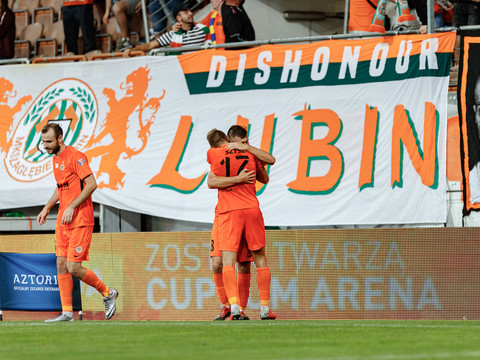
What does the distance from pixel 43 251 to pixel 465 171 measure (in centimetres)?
564

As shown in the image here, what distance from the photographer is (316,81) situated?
12.8 meters

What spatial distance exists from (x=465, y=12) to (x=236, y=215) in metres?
5.87

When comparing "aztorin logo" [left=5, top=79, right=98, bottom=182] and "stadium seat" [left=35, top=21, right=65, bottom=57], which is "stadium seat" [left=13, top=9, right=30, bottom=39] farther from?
"aztorin logo" [left=5, top=79, right=98, bottom=182]

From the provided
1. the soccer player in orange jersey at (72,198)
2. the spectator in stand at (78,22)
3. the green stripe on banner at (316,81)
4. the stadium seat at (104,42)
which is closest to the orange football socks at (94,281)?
the soccer player in orange jersey at (72,198)

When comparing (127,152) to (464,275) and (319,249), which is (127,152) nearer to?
(319,249)

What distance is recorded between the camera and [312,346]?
587 centimetres

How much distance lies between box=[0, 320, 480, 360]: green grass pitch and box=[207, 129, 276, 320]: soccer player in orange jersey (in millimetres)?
1130

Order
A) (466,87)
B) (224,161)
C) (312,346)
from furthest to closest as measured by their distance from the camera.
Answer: (466,87) → (224,161) → (312,346)

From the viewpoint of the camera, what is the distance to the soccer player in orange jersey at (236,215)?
8.95 meters

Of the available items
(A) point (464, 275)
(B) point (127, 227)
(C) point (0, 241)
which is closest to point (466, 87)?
(A) point (464, 275)

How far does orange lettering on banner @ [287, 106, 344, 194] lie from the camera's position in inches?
482

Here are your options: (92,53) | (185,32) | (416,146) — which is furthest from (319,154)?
(92,53)

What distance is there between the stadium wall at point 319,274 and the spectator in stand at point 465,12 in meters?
3.50

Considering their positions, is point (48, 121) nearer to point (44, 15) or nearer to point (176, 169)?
point (176, 169)
